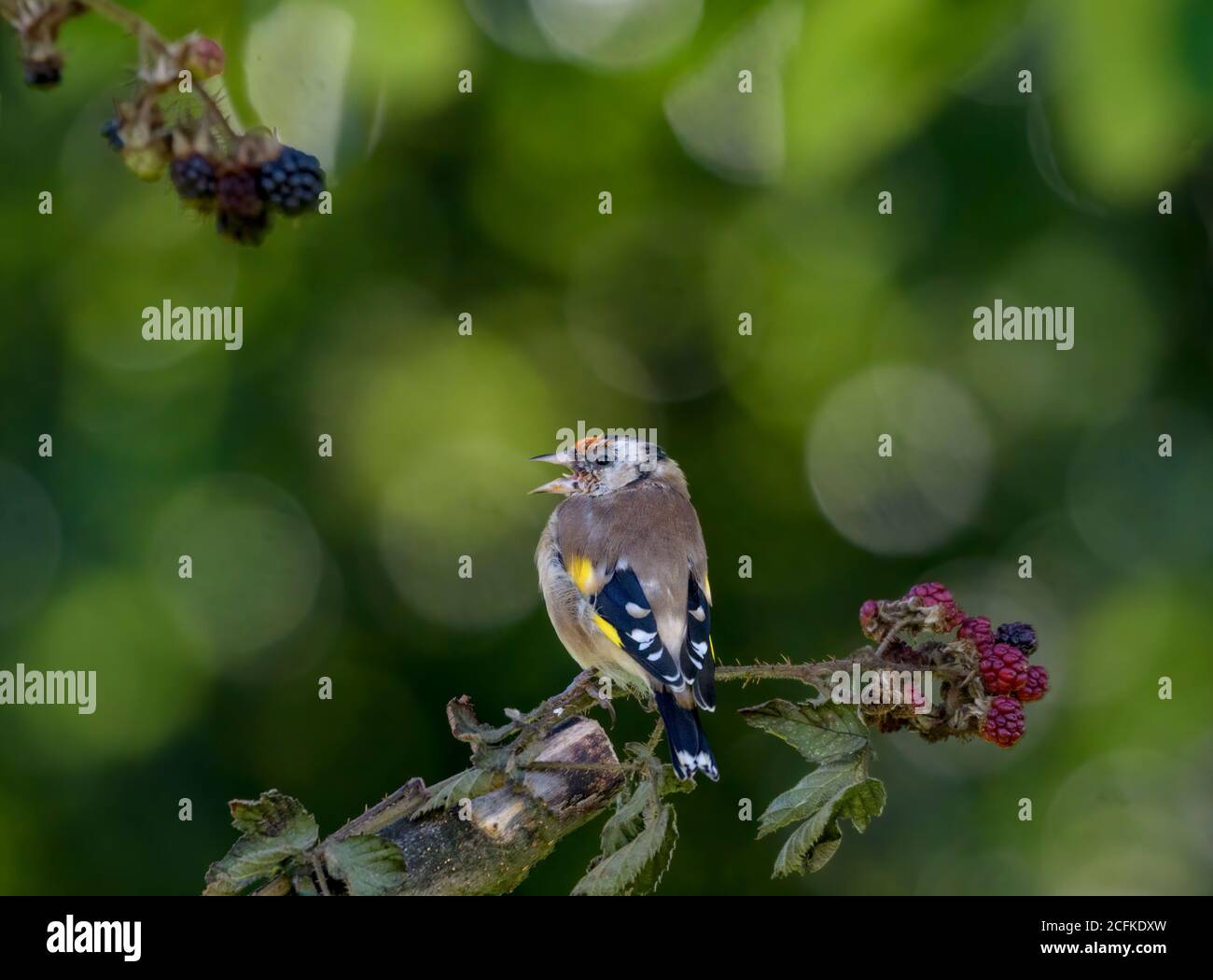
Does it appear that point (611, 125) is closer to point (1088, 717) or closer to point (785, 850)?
point (1088, 717)

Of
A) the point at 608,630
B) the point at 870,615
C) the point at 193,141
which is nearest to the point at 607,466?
the point at 608,630

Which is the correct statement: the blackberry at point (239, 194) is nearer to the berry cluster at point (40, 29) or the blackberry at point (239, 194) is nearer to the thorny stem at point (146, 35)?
the thorny stem at point (146, 35)

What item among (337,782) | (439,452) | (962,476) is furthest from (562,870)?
(962,476)

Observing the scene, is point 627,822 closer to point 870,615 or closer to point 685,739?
point 870,615

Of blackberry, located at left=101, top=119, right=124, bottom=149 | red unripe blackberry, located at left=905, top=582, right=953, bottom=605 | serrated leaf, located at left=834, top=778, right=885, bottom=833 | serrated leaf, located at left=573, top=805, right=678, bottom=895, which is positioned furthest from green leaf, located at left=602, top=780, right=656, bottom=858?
blackberry, located at left=101, top=119, right=124, bottom=149

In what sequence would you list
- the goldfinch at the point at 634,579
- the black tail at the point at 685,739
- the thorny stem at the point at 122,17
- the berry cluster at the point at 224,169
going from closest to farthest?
the thorny stem at the point at 122,17, the berry cluster at the point at 224,169, the black tail at the point at 685,739, the goldfinch at the point at 634,579

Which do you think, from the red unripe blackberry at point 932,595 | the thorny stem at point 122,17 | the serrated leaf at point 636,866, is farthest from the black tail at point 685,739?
the thorny stem at point 122,17
